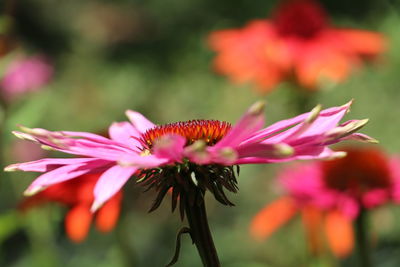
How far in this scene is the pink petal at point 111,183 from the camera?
1.60ft

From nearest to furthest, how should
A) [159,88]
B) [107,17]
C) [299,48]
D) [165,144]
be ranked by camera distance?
[165,144] < [299,48] < [159,88] < [107,17]

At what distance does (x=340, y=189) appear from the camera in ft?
3.64

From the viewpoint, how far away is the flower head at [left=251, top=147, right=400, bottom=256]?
106 cm

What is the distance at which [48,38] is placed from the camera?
4.72 meters

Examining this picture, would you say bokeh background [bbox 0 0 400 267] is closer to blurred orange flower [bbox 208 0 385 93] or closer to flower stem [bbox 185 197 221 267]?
blurred orange flower [bbox 208 0 385 93]

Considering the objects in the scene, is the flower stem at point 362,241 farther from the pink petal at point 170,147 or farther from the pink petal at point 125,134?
the pink petal at point 170,147

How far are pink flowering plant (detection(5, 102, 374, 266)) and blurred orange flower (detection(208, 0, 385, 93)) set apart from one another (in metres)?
0.93

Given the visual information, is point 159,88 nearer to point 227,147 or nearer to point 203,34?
point 203,34

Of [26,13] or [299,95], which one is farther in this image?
[26,13]

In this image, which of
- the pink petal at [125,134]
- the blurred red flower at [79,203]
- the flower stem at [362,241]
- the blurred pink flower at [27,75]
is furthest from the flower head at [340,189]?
the blurred pink flower at [27,75]

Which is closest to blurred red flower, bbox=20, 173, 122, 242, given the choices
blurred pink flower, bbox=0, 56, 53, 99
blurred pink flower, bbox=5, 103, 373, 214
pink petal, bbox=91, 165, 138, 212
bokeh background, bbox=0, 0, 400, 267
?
bokeh background, bbox=0, 0, 400, 267

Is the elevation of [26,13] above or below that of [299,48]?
above

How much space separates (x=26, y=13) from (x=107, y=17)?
642 millimetres

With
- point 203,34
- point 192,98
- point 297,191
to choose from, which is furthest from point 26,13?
point 297,191
